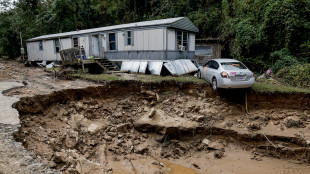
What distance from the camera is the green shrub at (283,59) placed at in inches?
533

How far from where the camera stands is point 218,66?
32.9 ft

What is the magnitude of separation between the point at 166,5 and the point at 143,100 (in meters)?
17.9

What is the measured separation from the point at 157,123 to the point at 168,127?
1.93 feet

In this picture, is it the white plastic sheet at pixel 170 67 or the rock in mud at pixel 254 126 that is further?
the white plastic sheet at pixel 170 67

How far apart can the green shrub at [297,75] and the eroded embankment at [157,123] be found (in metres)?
2.60

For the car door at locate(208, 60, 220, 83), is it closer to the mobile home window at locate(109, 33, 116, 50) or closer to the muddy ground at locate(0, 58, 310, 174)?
the muddy ground at locate(0, 58, 310, 174)

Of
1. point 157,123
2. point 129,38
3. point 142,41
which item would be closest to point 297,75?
point 157,123

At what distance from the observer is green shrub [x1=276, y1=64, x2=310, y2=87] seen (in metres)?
11.4

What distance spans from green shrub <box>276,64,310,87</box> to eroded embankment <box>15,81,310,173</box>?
8.53 ft

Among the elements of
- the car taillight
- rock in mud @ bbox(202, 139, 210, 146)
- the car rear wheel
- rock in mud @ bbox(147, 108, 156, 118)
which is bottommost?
rock in mud @ bbox(202, 139, 210, 146)

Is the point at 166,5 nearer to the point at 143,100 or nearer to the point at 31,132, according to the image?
the point at 143,100

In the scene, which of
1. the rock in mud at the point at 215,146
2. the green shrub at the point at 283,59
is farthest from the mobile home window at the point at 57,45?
the green shrub at the point at 283,59

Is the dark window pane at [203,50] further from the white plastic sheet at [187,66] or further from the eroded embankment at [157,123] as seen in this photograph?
the eroded embankment at [157,123]

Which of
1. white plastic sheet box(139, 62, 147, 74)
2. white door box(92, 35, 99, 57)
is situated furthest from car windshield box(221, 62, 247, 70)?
white door box(92, 35, 99, 57)
